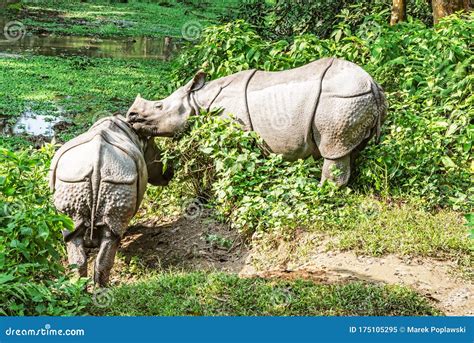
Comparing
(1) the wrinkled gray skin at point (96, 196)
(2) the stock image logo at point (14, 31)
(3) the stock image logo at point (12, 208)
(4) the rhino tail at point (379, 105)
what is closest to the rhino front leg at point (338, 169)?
(4) the rhino tail at point (379, 105)

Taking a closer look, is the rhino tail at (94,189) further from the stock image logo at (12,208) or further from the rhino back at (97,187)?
the stock image logo at (12,208)

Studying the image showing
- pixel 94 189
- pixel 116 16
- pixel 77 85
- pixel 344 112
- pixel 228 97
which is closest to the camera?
pixel 94 189

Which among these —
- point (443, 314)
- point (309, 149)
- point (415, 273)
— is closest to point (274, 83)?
point (309, 149)

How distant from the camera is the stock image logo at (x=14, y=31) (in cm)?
1841

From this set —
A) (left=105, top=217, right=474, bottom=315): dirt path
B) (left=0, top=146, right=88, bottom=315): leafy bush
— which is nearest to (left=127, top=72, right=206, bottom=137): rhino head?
(left=105, top=217, right=474, bottom=315): dirt path

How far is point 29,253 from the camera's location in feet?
17.8

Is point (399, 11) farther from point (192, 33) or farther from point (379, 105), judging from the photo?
point (192, 33)

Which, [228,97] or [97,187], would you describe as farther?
[228,97]

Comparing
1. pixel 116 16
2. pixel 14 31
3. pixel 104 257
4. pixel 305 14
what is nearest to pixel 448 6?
pixel 305 14

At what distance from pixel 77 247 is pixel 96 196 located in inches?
17.9

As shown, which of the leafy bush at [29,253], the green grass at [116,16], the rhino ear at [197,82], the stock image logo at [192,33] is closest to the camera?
the leafy bush at [29,253]

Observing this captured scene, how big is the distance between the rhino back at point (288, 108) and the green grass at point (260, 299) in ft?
7.96

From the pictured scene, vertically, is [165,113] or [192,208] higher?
[165,113]

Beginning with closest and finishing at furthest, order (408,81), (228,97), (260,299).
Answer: (260,299) → (228,97) → (408,81)
